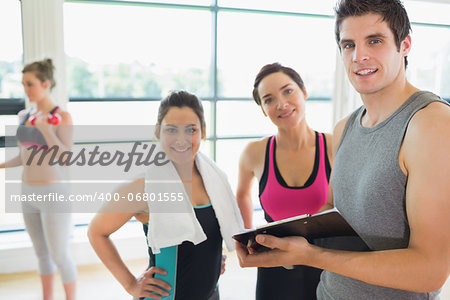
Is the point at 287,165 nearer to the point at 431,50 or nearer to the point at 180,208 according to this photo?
the point at 180,208

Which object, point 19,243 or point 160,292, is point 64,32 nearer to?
point 19,243

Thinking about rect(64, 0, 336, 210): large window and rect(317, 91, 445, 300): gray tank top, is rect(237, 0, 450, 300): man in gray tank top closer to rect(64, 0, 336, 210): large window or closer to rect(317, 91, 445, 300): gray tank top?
rect(317, 91, 445, 300): gray tank top

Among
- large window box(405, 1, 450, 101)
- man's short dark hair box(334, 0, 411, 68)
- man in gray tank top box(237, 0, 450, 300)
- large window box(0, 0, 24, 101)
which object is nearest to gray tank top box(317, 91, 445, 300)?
man in gray tank top box(237, 0, 450, 300)

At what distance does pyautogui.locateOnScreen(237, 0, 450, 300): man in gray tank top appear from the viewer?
68cm

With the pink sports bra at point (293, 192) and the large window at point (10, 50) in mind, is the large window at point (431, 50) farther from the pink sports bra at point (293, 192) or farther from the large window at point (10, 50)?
the large window at point (10, 50)

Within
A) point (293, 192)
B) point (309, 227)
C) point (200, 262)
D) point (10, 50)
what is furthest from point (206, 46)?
point (309, 227)

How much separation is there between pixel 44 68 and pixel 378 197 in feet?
7.49

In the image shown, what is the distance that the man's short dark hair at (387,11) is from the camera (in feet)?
2.58

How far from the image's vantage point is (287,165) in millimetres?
1502

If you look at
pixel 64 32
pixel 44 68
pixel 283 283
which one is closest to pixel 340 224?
pixel 283 283

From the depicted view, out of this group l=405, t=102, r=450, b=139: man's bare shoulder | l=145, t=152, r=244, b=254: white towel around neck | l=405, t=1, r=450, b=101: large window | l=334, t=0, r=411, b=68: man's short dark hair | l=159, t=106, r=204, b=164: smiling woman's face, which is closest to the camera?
l=405, t=102, r=450, b=139: man's bare shoulder

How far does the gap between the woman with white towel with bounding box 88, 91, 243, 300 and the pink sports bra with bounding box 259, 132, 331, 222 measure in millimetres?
169

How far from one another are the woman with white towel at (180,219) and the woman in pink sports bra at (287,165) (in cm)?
20

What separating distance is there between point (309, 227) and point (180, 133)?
63 cm
